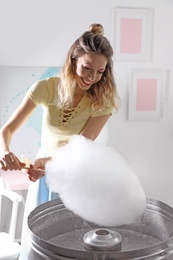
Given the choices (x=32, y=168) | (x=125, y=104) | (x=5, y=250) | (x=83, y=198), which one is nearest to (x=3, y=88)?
(x=125, y=104)

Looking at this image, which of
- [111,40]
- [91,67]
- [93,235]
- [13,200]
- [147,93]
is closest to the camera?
[93,235]

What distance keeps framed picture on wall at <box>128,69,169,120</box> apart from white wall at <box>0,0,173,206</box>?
4 centimetres

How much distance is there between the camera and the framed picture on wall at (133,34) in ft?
8.50

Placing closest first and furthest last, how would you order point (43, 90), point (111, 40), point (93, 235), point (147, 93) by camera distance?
point (93, 235)
point (43, 90)
point (111, 40)
point (147, 93)

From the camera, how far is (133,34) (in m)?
2.64

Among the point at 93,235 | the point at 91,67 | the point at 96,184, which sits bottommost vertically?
the point at 93,235

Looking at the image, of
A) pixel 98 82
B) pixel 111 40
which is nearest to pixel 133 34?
pixel 111 40

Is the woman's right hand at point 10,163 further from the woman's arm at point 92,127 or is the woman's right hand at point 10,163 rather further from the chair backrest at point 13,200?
the chair backrest at point 13,200

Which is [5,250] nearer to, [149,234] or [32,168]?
[32,168]

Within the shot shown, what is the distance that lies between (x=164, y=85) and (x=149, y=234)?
66.0 inches

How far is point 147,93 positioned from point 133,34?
40 cm

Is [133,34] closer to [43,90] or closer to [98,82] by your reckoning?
[98,82]

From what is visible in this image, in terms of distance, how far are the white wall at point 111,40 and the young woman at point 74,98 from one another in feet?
2.62

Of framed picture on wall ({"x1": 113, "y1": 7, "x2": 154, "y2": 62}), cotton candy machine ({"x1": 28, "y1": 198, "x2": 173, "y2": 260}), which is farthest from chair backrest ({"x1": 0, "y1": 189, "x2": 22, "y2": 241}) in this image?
framed picture on wall ({"x1": 113, "y1": 7, "x2": 154, "y2": 62})
